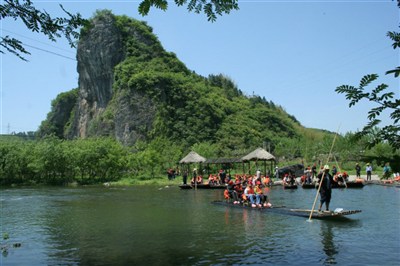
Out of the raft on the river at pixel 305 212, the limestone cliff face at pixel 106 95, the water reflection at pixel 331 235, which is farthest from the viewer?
the limestone cliff face at pixel 106 95

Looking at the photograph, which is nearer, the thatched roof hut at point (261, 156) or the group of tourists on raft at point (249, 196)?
the group of tourists on raft at point (249, 196)

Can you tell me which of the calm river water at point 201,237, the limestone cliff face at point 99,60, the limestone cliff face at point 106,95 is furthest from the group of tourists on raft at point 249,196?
the limestone cliff face at point 99,60

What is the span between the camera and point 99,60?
93.9m

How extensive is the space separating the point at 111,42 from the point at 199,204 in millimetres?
75572

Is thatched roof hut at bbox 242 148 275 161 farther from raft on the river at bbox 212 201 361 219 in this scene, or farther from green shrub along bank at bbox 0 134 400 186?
raft on the river at bbox 212 201 361 219

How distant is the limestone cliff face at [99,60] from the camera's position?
92875mm

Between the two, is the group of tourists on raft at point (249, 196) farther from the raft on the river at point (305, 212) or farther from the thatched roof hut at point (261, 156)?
the thatched roof hut at point (261, 156)

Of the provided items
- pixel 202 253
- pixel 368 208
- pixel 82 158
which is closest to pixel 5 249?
pixel 202 253

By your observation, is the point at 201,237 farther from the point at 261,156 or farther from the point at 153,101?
the point at 153,101

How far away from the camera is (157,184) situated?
153 ft

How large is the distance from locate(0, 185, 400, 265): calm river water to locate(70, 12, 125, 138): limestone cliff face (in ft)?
245

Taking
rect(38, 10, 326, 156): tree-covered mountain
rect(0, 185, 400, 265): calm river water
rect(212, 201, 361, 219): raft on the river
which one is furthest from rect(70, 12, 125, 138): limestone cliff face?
rect(212, 201, 361, 219): raft on the river

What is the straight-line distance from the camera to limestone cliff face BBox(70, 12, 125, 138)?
92.9 m

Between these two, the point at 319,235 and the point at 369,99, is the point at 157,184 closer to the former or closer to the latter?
the point at 319,235
